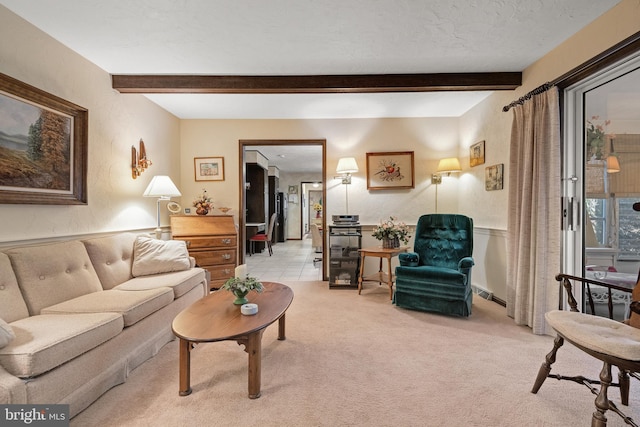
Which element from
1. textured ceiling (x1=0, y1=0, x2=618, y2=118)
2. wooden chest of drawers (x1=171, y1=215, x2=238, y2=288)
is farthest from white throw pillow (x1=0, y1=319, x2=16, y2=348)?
wooden chest of drawers (x1=171, y1=215, x2=238, y2=288)

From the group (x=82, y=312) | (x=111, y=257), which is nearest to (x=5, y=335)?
(x=82, y=312)

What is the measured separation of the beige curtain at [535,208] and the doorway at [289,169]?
8.36ft

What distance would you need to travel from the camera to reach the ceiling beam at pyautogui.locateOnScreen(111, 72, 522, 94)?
3059 mm

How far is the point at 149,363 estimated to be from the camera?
215 cm

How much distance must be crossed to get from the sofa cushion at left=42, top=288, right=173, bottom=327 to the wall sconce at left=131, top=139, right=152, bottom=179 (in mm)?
1607

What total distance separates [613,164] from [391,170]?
8.10 feet

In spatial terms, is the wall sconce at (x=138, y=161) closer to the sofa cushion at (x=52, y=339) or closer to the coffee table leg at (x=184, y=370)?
the sofa cushion at (x=52, y=339)

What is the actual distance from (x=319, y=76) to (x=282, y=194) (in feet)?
24.1

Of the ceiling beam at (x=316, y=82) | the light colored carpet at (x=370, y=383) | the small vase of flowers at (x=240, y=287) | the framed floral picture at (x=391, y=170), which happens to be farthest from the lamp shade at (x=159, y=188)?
the framed floral picture at (x=391, y=170)

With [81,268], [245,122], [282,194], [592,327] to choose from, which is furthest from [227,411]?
[282,194]

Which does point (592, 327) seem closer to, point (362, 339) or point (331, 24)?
point (362, 339)

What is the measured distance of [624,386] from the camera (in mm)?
1627

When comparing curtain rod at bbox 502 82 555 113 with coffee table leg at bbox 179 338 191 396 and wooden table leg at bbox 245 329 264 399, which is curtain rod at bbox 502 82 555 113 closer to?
wooden table leg at bbox 245 329 264 399

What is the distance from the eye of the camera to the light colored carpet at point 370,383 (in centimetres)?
157
